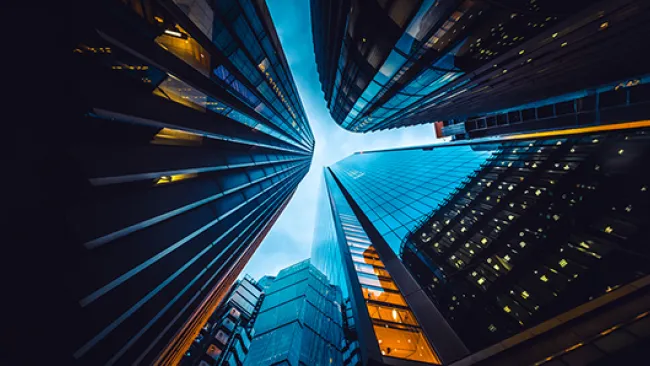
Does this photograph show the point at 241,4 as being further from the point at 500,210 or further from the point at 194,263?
the point at 500,210

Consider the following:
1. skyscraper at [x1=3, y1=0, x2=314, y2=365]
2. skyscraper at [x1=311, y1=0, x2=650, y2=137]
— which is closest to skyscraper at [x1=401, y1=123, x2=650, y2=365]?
skyscraper at [x1=311, y1=0, x2=650, y2=137]

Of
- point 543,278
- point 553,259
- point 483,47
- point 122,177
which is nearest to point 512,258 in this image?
point 553,259

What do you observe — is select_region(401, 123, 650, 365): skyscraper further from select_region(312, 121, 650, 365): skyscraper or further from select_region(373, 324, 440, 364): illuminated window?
select_region(373, 324, 440, 364): illuminated window

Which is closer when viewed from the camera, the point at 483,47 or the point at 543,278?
the point at 543,278

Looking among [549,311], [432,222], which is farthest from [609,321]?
[432,222]

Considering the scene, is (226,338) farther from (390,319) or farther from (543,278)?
(543,278)

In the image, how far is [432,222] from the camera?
1545cm

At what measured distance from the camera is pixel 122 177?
5.75 metres

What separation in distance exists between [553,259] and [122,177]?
16.6m

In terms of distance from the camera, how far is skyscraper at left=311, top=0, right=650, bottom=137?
30.5 feet

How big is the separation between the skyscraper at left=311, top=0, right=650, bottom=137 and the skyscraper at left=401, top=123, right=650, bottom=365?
18.9ft

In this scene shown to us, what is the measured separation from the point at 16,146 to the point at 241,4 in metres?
12.0

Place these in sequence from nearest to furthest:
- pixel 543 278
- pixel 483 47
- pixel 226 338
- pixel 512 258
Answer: pixel 543 278 < pixel 512 258 < pixel 483 47 < pixel 226 338

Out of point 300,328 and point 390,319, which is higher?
point 390,319
